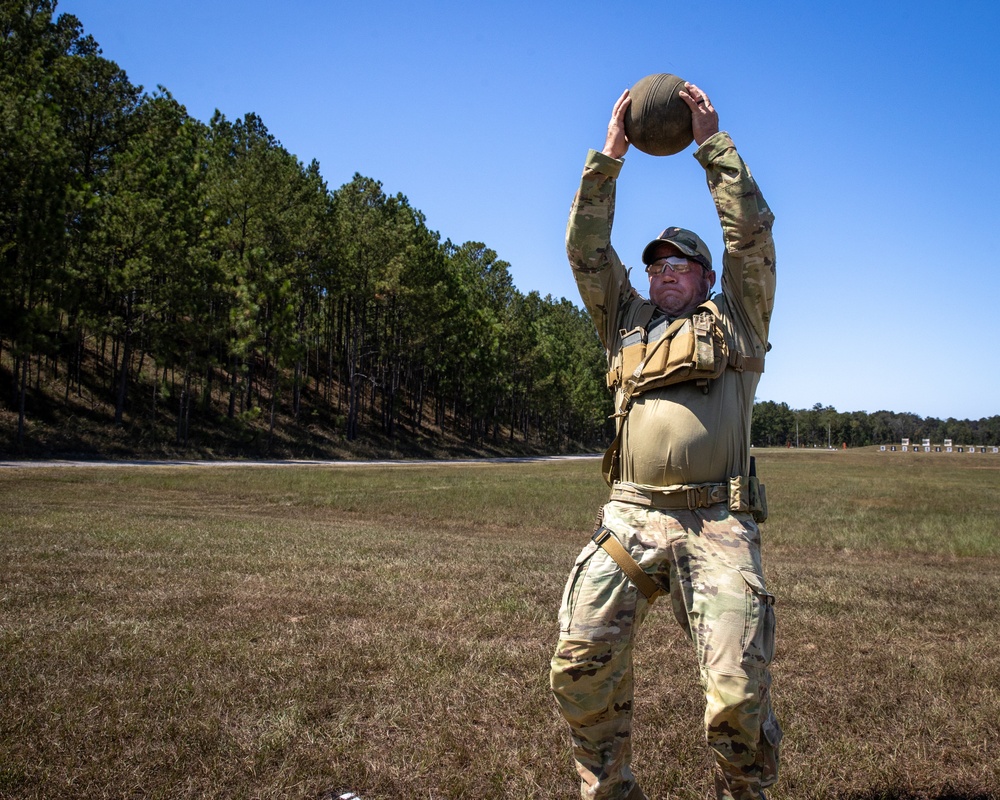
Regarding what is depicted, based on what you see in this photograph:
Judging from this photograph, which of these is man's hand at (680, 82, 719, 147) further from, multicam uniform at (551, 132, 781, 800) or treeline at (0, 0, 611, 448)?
treeline at (0, 0, 611, 448)

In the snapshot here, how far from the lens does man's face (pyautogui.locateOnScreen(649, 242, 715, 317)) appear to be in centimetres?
387

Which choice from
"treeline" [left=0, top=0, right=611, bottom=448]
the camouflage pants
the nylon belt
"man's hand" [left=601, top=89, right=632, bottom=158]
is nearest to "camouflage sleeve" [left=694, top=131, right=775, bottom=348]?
"man's hand" [left=601, top=89, right=632, bottom=158]

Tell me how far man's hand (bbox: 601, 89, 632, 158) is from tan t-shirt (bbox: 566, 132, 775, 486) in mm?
115

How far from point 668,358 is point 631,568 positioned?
973mm

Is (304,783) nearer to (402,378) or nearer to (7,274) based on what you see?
(7,274)

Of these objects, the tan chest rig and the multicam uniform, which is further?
the tan chest rig

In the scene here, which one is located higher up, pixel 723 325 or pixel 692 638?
pixel 723 325

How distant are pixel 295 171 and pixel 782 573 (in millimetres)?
34595

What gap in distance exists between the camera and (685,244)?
3.80 metres

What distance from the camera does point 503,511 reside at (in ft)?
61.8

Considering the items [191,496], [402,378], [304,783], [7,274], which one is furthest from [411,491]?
[402,378]

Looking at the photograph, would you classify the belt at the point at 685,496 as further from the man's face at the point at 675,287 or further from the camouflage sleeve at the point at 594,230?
the camouflage sleeve at the point at 594,230

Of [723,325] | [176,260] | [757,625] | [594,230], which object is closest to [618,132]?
[594,230]

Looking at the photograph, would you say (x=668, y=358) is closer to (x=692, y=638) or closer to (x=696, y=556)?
(x=696, y=556)
